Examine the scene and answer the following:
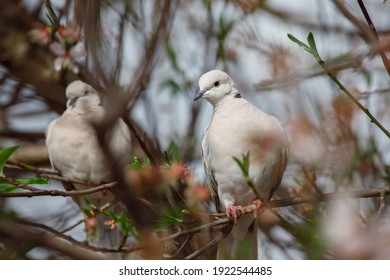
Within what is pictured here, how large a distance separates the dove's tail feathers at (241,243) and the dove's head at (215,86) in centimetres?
31

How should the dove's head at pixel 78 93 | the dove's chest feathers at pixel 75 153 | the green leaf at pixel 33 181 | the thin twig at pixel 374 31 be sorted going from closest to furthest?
1. the thin twig at pixel 374 31
2. the green leaf at pixel 33 181
3. the dove's head at pixel 78 93
4. the dove's chest feathers at pixel 75 153

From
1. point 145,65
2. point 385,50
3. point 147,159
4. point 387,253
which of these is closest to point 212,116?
point 147,159

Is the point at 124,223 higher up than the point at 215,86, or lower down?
lower down

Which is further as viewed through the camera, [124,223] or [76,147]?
[76,147]

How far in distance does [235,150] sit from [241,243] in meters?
0.25

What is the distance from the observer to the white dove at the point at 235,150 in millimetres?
1438

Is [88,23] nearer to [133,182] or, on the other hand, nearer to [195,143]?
[133,182]

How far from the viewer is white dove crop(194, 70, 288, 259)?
1.44 meters

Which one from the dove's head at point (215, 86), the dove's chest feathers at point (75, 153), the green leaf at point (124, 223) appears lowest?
the green leaf at point (124, 223)

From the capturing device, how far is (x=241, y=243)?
1583mm

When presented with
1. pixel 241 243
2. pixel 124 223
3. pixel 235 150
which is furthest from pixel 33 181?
pixel 241 243

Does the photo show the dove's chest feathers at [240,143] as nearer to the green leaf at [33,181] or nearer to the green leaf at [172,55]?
the green leaf at [172,55]

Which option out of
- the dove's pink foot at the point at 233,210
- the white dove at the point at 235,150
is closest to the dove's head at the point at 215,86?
the white dove at the point at 235,150

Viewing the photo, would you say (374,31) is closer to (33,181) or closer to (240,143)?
(240,143)
